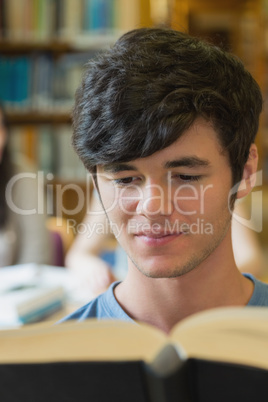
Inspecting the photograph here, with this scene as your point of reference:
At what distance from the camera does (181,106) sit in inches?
25.8

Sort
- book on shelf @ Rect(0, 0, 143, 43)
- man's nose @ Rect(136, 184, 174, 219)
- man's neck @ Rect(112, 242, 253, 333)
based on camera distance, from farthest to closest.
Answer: book on shelf @ Rect(0, 0, 143, 43) < man's neck @ Rect(112, 242, 253, 333) < man's nose @ Rect(136, 184, 174, 219)

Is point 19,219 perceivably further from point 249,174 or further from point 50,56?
point 249,174

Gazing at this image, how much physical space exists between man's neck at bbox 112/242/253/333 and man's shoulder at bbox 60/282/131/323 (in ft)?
0.08

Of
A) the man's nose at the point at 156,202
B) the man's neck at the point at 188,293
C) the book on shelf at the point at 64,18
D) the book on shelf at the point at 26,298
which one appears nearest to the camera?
the man's nose at the point at 156,202

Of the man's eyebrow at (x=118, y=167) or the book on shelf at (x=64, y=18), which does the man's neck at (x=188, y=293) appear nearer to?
the man's eyebrow at (x=118, y=167)

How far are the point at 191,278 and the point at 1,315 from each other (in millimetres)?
621

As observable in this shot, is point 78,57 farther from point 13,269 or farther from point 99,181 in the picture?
point 99,181

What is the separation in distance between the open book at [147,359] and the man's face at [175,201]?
0.23 meters

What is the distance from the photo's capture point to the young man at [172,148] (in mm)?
655

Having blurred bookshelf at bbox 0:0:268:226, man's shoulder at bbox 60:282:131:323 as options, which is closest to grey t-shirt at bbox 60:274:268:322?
man's shoulder at bbox 60:282:131:323

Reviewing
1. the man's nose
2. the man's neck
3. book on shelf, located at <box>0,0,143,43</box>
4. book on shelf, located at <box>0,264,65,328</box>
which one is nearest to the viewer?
the man's nose

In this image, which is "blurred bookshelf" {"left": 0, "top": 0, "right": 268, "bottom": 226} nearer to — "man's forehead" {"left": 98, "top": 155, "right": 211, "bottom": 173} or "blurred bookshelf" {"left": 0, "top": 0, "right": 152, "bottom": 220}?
"blurred bookshelf" {"left": 0, "top": 0, "right": 152, "bottom": 220}

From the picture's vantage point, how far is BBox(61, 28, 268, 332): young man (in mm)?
655

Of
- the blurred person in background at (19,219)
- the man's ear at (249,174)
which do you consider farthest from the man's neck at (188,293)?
the blurred person in background at (19,219)
